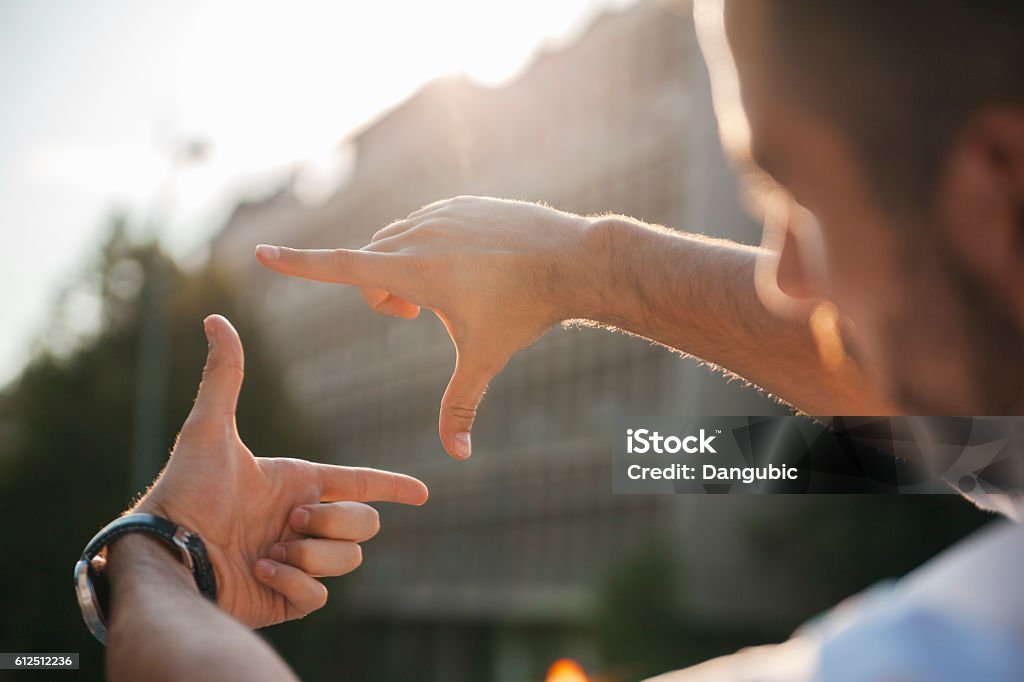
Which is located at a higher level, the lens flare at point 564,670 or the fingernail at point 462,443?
the fingernail at point 462,443

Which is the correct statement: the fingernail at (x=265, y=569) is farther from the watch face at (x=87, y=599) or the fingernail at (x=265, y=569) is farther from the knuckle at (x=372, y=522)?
the watch face at (x=87, y=599)

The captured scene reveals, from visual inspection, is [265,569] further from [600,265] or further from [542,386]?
[542,386]

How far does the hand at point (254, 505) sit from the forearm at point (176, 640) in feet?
1.11

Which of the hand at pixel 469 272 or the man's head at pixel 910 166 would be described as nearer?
the man's head at pixel 910 166

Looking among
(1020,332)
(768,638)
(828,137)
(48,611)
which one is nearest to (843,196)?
(828,137)

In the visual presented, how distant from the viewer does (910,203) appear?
3.16ft

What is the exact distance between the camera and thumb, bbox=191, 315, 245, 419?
1.77 meters

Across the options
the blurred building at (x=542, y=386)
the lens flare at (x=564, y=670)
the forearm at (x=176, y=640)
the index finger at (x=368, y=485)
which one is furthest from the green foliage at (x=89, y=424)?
the forearm at (x=176, y=640)

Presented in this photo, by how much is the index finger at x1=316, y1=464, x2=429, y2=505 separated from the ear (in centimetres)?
122

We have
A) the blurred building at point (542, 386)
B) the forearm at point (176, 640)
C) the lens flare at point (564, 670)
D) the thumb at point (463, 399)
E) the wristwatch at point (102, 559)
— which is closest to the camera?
the forearm at point (176, 640)

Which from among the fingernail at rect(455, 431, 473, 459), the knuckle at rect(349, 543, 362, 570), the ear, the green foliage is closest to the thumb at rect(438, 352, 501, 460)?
the fingernail at rect(455, 431, 473, 459)

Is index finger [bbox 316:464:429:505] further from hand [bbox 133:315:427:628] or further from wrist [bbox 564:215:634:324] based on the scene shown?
wrist [bbox 564:215:634:324]

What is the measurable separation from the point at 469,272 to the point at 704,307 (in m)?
0.57

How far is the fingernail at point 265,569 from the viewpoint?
6.05ft
